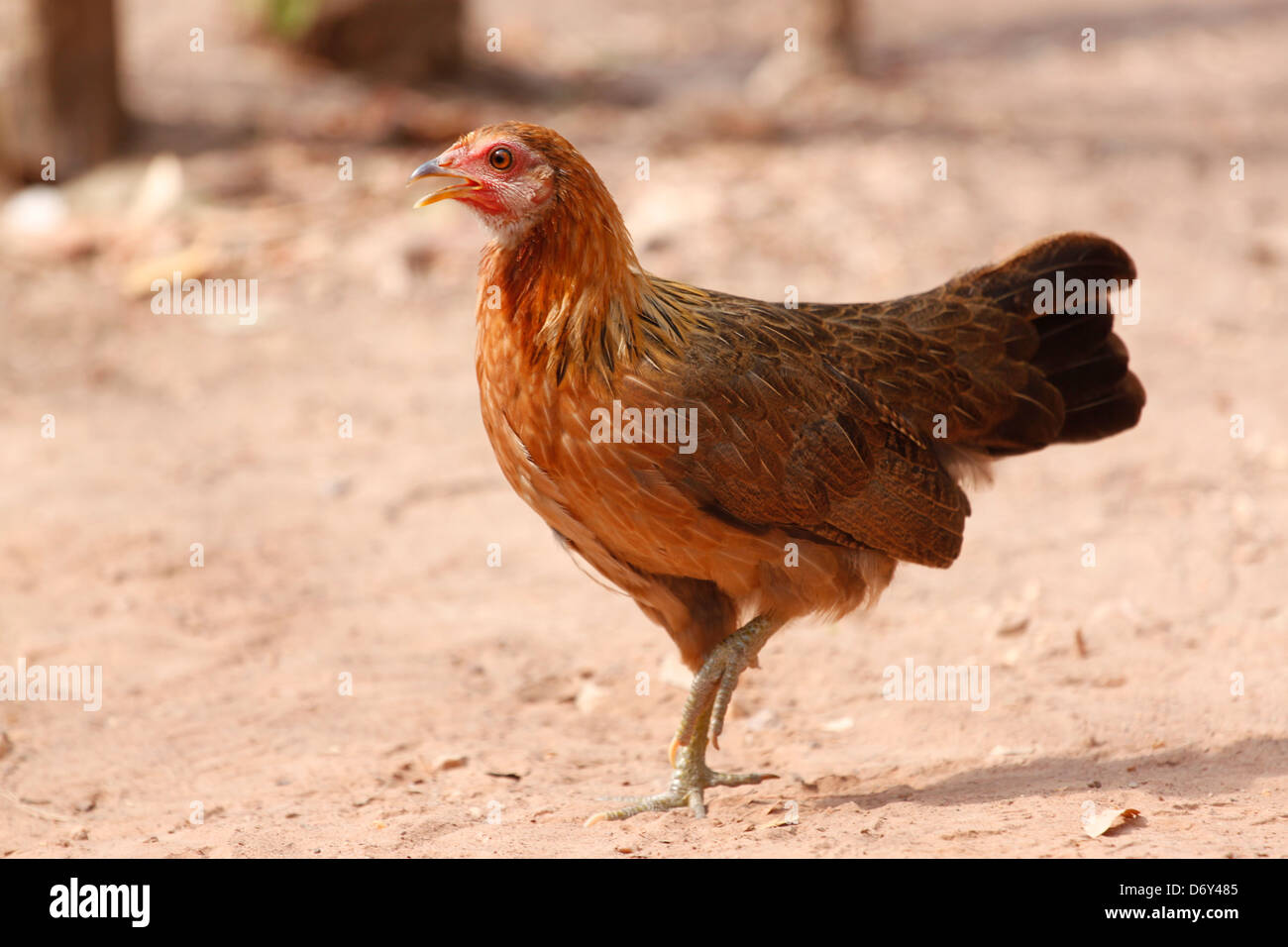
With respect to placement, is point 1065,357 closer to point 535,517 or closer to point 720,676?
point 720,676

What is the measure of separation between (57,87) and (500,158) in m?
8.14

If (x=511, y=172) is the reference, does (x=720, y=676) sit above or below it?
below

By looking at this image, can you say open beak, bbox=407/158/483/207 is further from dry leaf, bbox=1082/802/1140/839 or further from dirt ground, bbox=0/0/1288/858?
dry leaf, bbox=1082/802/1140/839

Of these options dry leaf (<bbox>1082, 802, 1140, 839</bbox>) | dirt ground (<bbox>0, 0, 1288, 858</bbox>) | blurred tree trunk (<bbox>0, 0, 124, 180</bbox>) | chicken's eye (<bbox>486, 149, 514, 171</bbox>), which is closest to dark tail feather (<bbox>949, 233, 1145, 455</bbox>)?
dirt ground (<bbox>0, 0, 1288, 858</bbox>)

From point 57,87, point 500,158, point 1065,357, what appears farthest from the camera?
point 57,87

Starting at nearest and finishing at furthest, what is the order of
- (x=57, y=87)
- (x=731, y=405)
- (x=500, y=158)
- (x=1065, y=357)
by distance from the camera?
(x=500, y=158)
(x=731, y=405)
(x=1065, y=357)
(x=57, y=87)

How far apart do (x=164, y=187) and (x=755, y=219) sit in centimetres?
479

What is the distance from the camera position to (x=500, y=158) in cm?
450

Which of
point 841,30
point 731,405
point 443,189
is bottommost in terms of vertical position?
point 731,405

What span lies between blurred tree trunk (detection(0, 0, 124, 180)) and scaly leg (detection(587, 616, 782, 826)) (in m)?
8.69

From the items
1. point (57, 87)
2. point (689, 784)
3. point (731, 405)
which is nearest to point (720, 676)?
point (689, 784)

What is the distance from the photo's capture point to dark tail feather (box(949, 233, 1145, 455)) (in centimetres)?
533

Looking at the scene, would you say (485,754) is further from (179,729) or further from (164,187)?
(164,187)

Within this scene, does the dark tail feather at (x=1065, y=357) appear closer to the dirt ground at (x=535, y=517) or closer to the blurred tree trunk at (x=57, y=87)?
the dirt ground at (x=535, y=517)
